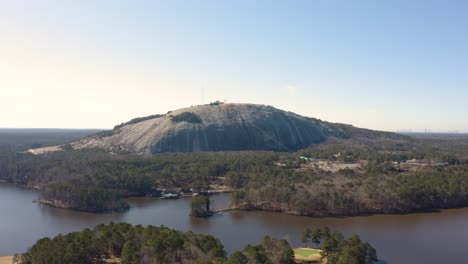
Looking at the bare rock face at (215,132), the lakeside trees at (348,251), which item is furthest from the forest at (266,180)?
the lakeside trees at (348,251)

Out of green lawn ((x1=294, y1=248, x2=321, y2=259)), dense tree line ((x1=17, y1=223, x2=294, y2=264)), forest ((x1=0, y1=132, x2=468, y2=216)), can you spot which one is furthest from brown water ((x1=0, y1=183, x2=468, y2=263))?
dense tree line ((x1=17, y1=223, x2=294, y2=264))

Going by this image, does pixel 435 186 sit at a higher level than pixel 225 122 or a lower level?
lower

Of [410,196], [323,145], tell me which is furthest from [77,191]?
[323,145]

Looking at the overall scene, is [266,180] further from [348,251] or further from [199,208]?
[348,251]

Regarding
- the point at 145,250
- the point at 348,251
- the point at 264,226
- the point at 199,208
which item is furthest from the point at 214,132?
the point at 145,250

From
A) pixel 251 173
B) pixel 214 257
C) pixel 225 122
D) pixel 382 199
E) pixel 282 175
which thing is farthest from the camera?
pixel 225 122

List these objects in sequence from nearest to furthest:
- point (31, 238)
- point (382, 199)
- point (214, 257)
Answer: point (214, 257), point (31, 238), point (382, 199)

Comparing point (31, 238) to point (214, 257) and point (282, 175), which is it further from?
point (282, 175)
